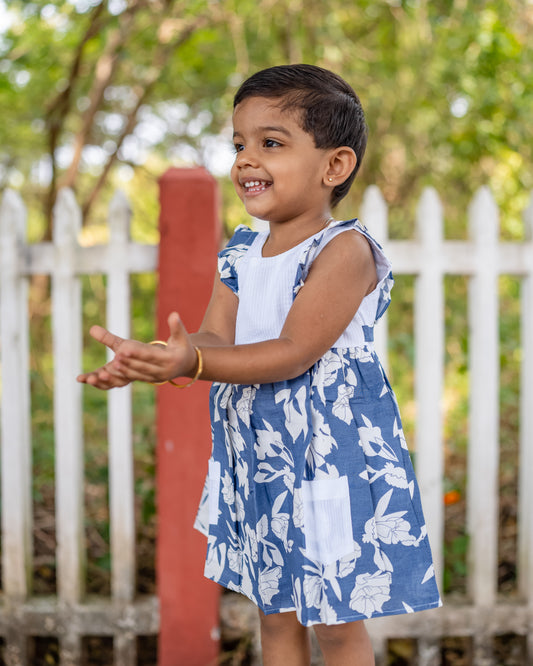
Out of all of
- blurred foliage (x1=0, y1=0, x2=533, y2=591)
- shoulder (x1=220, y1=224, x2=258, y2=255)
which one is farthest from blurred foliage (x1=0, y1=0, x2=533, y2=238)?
shoulder (x1=220, y1=224, x2=258, y2=255)

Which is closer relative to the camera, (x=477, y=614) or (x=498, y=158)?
(x=477, y=614)

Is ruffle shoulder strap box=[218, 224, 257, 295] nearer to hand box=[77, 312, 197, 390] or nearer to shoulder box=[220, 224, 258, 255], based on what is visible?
shoulder box=[220, 224, 258, 255]

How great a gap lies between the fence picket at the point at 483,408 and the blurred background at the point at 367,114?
0.10 m

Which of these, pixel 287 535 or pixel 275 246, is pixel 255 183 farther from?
pixel 287 535

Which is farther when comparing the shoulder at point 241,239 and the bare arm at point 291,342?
the shoulder at point 241,239

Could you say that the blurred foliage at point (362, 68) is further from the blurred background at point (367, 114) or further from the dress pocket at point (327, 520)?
Result: the dress pocket at point (327, 520)

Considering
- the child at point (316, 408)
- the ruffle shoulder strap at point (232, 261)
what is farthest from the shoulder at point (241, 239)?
the child at point (316, 408)

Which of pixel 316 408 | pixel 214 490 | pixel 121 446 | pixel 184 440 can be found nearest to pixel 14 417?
pixel 121 446

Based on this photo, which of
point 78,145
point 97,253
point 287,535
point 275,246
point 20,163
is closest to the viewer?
point 287,535

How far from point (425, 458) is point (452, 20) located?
2784mm

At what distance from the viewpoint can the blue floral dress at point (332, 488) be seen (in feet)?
4.31

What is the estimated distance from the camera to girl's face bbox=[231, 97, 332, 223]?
1322 millimetres

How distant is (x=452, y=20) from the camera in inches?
154

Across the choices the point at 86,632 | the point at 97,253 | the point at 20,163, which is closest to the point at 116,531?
the point at 86,632
